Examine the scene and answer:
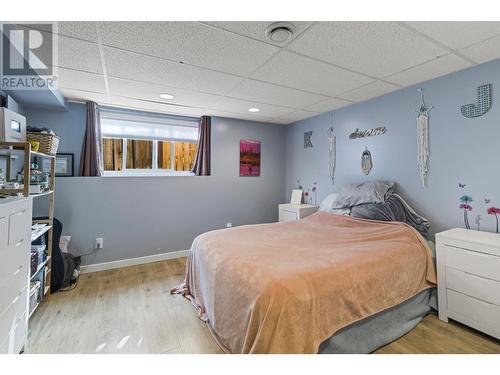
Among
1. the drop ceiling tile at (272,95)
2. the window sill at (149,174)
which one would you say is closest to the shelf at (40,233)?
the window sill at (149,174)

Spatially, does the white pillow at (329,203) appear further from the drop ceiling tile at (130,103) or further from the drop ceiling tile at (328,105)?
the drop ceiling tile at (130,103)

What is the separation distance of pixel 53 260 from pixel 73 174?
1.06 metres

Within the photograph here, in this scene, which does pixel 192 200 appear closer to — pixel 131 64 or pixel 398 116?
pixel 131 64

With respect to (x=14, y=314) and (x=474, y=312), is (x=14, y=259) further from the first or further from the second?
(x=474, y=312)

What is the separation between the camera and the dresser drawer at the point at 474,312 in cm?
165

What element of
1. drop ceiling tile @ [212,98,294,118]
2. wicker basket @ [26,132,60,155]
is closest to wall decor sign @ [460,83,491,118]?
drop ceiling tile @ [212,98,294,118]

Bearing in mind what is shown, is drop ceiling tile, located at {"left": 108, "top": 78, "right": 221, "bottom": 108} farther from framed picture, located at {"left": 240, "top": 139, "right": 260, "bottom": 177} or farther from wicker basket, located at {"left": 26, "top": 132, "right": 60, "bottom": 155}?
framed picture, located at {"left": 240, "top": 139, "right": 260, "bottom": 177}

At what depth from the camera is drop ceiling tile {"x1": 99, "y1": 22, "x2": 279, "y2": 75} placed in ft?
4.77

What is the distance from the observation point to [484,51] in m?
1.79

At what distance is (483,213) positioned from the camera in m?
2.01

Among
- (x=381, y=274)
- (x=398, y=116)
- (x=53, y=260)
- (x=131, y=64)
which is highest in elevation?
(x=131, y=64)

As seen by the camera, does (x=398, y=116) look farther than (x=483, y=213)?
Yes
